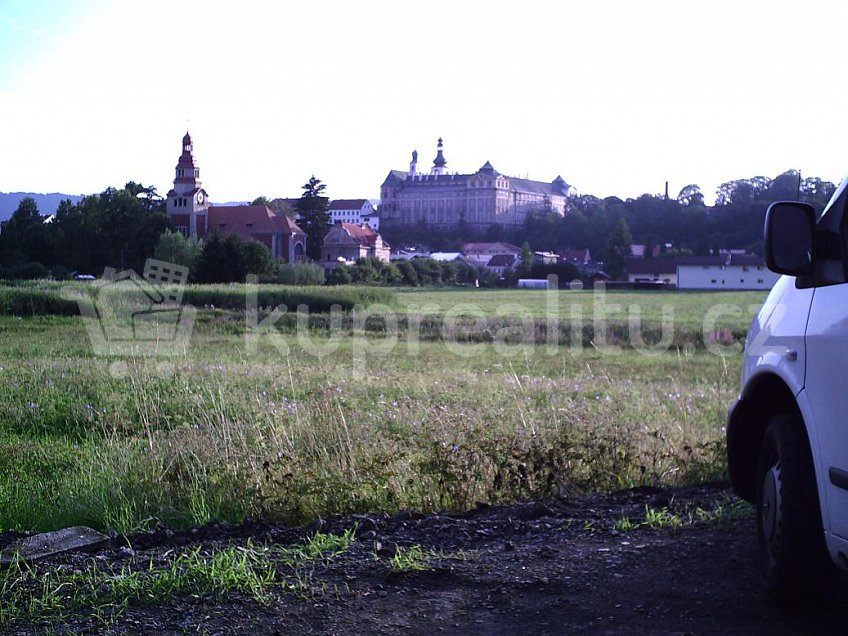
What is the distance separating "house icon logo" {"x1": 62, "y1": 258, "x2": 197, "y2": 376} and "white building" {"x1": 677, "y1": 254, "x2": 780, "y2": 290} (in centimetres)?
4177

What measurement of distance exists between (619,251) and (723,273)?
73.3 ft

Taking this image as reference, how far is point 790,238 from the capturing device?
361 centimetres

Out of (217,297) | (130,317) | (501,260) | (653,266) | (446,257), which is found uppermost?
(446,257)

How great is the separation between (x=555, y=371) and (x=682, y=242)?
69984 millimetres

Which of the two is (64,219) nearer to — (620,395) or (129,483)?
(620,395)

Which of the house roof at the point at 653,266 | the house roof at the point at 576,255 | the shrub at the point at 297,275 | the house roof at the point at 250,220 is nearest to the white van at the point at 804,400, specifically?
the shrub at the point at 297,275

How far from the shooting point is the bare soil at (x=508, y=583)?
360 cm

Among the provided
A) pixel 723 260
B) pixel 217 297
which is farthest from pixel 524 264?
pixel 217 297

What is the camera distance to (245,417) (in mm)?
8648

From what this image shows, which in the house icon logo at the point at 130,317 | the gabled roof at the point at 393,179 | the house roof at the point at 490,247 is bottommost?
the house icon logo at the point at 130,317

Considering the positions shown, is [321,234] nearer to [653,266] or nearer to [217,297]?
[653,266]

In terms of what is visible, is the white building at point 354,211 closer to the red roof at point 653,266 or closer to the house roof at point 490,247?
the house roof at point 490,247

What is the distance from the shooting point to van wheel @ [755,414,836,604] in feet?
11.5

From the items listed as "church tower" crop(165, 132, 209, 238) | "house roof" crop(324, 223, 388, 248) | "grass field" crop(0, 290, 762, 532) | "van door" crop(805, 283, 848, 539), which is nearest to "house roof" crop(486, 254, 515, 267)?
"house roof" crop(324, 223, 388, 248)
